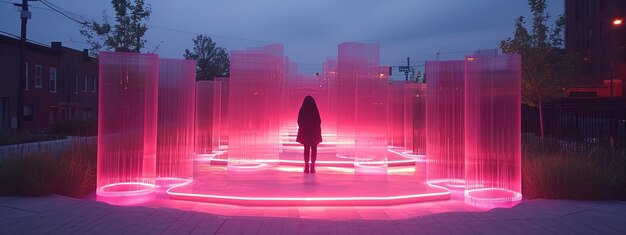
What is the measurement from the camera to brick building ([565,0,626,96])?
45.4 meters

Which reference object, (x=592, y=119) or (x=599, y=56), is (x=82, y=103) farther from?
(x=599, y=56)

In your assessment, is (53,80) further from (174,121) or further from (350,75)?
(174,121)

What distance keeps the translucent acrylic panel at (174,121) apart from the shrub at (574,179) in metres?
6.51

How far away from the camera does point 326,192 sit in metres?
8.92

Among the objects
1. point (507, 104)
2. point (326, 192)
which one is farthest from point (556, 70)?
point (326, 192)

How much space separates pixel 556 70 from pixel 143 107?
16.9 meters

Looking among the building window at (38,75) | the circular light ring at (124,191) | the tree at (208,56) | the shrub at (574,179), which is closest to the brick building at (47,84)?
the building window at (38,75)

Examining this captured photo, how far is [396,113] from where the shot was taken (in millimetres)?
19219

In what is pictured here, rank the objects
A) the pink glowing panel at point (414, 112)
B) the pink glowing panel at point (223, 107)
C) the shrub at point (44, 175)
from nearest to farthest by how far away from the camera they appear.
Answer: the shrub at point (44, 175) < the pink glowing panel at point (414, 112) < the pink glowing panel at point (223, 107)

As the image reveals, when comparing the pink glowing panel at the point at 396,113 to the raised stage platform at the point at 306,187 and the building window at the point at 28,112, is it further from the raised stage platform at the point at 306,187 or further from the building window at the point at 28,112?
the building window at the point at 28,112

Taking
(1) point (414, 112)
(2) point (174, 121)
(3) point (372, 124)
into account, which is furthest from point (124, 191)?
(1) point (414, 112)

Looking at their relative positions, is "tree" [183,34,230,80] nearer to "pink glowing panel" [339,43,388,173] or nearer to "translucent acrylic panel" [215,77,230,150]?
"translucent acrylic panel" [215,77,230,150]

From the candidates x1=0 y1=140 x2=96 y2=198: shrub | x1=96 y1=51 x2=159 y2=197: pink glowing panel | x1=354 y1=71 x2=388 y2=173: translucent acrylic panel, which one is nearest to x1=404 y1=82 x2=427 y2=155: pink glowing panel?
x1=354 y1=71 x2=388 y2=173: translucent acrylic panel

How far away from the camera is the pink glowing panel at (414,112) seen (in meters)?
17.3
